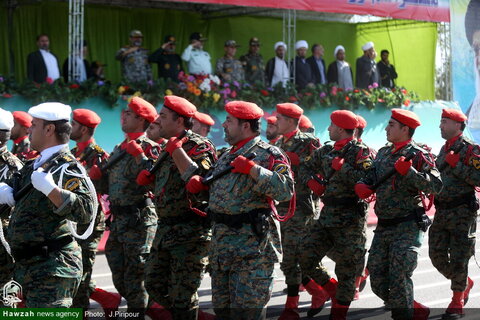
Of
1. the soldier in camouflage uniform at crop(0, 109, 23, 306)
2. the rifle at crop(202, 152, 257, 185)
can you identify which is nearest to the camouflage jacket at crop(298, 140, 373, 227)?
the rifle at crop(202, 152, 257, 185)

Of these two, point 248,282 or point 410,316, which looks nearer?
point 248,282

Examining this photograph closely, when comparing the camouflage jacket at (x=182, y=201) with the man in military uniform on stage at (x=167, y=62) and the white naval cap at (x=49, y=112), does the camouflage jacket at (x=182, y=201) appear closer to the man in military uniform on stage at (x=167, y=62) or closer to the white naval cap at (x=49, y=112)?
the white naval cap at (x=49, y=112)

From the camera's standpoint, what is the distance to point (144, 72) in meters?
14.6

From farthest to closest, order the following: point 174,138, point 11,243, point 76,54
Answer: point 76,54 < point 174,138 < point 11,243

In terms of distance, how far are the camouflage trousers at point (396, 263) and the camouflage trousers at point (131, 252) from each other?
2121 mm

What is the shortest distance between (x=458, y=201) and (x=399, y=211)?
159cm

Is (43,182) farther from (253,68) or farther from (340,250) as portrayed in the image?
(253,68)

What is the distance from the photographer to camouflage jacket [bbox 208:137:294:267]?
6123 mm

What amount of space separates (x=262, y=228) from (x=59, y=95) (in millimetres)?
7417

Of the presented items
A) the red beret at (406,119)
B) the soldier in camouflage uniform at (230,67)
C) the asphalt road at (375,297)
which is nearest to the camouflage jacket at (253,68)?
the soldier in camouflage uniform at (230,67)

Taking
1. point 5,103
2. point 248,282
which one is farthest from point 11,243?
point 5,103

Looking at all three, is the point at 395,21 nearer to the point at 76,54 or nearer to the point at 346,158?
the point at 76,54

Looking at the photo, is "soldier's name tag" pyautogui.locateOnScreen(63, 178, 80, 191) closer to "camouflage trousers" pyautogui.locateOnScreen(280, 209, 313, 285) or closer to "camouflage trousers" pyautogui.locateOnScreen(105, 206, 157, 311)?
"camouflage trousers" pyautogui.locateOnScreen(105, 206, 157, 311)

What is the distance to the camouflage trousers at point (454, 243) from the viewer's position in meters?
8.68
